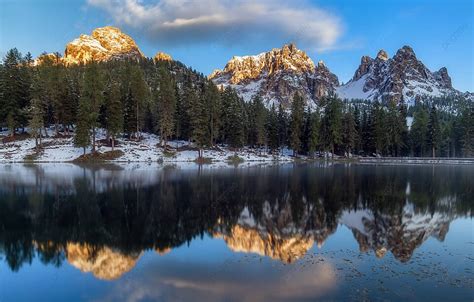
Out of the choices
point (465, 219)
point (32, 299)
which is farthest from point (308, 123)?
point (32, 299)

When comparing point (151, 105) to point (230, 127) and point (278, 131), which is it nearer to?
point (230, 127)

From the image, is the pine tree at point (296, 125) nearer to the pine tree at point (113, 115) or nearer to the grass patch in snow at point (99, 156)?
the pine tree at point (113, 115)

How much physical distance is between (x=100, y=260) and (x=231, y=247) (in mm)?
5952

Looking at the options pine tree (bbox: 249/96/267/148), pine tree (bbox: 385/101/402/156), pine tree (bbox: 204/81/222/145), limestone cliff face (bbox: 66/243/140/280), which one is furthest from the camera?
pine tree (bbox: 385/101/402/156)

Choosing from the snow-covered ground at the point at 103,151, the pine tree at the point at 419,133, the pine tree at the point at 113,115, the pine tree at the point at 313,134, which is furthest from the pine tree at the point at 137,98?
the pine tree at the point at 419,133

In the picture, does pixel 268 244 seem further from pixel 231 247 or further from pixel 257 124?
pixel 257 124

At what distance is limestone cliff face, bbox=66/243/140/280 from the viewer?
14.6 metres

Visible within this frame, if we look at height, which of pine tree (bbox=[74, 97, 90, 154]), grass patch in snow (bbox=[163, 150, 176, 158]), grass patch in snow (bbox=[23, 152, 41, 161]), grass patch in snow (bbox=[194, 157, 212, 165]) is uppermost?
pine tree (bbox=[74, 97, 90, 154])

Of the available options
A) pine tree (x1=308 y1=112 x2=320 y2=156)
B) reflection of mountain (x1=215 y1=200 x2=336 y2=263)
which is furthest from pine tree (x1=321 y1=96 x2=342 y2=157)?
reflection of mountain (x1=215 y1=200 x2=336 y2=263)

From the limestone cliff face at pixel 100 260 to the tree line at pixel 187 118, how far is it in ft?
216

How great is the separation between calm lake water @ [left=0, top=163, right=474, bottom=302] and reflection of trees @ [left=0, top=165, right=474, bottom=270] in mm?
96

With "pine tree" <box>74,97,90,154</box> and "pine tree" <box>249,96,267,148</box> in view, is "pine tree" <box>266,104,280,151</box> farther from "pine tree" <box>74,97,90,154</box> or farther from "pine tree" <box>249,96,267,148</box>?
"pine tree" <box>74,97,90,154</box>

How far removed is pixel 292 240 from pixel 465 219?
45.5 feet

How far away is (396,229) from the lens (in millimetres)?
21812
